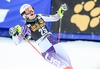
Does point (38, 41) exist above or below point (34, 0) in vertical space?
below

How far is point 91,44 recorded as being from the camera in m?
1.73

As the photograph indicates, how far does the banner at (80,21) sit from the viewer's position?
1.76 metres

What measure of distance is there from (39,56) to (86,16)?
0.36 metres

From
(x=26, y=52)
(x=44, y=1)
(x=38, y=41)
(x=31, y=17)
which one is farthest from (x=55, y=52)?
(x=44, y=1)

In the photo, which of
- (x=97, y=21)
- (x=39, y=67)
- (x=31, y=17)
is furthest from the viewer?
(x=97, y=21)

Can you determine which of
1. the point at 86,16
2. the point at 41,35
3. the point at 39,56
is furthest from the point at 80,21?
the point at 41,35

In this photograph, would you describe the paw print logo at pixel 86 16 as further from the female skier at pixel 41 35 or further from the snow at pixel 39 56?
the female skier at pixel 41 35

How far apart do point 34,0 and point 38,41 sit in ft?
1.28

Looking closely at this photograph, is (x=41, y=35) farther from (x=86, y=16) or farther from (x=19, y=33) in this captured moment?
(x=86, y=16)

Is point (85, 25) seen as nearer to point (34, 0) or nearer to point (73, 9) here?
point (73, 9)

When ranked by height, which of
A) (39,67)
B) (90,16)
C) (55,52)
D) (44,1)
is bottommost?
(39,67)

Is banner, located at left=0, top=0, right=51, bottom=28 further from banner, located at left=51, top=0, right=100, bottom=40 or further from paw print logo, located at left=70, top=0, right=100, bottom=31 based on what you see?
paw print logo, located at left=70, top=0, right=100, bottom=31

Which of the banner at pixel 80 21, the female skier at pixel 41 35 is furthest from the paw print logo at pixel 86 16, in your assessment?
the female skier at pixel 41 35

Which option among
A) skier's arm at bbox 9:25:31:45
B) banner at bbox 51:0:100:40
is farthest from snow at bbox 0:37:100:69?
skier's arm at bbox 9:25:31:45
